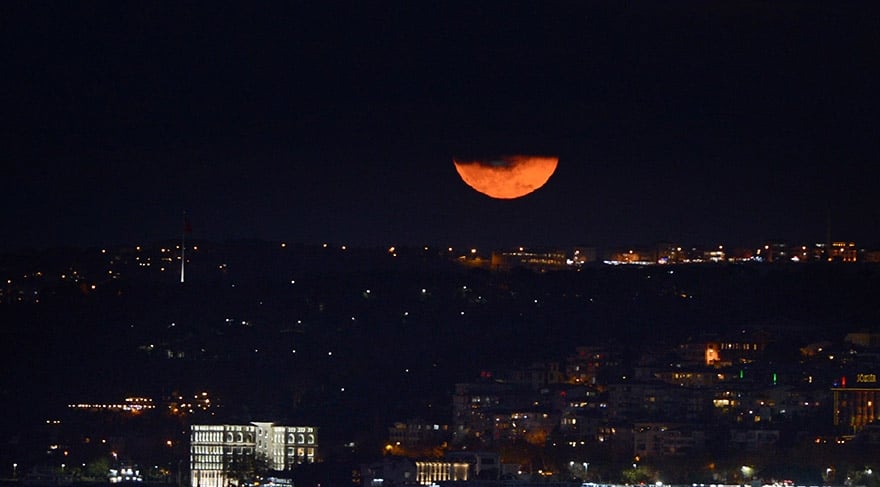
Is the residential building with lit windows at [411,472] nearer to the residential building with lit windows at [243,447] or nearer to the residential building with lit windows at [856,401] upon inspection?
Answer: the residential building with lit windows at [243,447]

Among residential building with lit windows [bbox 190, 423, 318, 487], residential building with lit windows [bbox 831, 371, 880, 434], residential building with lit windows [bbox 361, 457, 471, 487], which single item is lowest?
residential building with lit windows [bbox 361, 457, 471, 487]

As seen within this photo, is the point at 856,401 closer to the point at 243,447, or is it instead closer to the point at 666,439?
the point at 666,439

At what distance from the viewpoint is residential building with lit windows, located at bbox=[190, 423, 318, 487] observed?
38406mm

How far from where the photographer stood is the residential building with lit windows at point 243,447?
38406 millimetres

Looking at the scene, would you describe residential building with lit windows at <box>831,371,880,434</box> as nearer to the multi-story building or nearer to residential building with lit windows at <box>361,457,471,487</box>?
the multi-story building

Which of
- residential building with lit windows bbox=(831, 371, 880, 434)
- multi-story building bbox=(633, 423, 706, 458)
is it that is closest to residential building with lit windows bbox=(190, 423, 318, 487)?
multi-story building bbox=(633, 423, 706, 458)

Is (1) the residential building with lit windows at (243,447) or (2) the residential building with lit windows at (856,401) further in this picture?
(2) the residential building with lit windows at (856,401)

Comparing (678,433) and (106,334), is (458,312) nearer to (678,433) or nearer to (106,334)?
(106,334)

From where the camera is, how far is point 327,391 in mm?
43094

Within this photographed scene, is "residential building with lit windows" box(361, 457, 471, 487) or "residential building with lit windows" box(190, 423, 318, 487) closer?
"residential building with lit windows" box(361, 457, 471, 487)

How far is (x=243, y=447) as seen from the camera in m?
39.4

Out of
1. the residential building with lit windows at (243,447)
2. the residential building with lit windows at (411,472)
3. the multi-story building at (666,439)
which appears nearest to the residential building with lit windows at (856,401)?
→ the multi-story building at (666,439)

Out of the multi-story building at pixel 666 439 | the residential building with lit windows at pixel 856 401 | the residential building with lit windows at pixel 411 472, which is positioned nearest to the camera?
the residential building with lit windows at pixel 411 472

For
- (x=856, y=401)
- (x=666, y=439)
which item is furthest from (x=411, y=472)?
(x=856, y=401)
